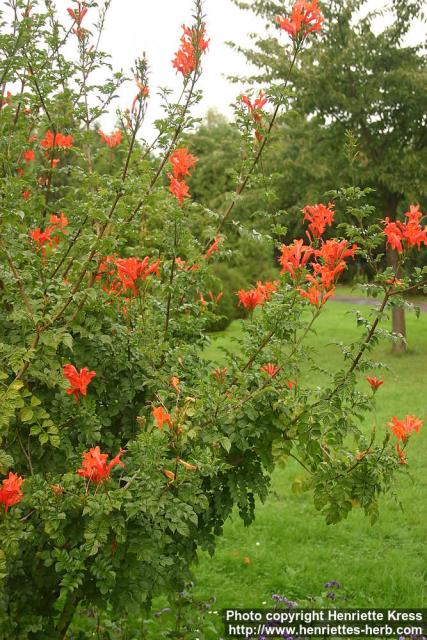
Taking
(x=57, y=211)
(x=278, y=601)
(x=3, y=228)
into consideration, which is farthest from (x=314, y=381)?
(x=3, y=228)

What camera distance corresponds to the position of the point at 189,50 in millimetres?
2537

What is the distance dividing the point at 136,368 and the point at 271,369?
0.55 metres

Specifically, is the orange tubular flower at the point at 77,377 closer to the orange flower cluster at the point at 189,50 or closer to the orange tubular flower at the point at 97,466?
the orange tubular flower at the point at 97,466

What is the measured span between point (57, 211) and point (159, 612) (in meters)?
2.29

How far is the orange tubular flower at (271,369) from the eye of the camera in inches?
97.7

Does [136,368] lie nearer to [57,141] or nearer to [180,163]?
[180,163]

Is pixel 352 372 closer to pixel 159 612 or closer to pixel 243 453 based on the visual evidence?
pixel 243 453

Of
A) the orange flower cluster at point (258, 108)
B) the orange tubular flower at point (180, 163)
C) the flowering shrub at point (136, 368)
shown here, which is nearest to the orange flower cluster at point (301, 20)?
the flowering shrub at point (136, 368)

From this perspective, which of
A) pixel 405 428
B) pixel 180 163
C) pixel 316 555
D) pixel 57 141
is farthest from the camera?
pixel 316 555

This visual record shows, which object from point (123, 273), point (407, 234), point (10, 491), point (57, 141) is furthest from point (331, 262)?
point (57, 141)

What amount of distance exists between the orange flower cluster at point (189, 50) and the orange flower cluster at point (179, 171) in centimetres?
33

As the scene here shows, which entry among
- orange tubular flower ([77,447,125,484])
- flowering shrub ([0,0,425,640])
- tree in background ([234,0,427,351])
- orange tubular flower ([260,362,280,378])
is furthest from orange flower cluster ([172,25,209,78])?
tree in background ([234,0,427,351])

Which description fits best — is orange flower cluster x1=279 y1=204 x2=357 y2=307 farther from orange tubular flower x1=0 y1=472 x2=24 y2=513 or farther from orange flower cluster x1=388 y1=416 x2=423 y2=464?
orange tubular flower x1=0 y1=472 x2=24 y2=513

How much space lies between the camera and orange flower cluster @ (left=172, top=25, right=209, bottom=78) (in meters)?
Answer: 2.46
